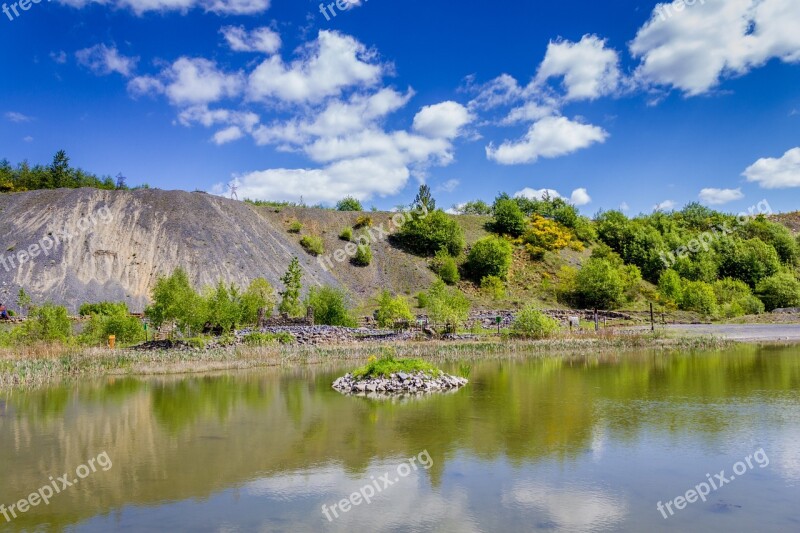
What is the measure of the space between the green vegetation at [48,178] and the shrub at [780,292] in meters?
85.9

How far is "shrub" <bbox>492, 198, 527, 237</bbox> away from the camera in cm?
9044

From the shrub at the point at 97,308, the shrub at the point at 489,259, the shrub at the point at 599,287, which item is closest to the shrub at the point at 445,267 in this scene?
the shrub at the point at 489,259

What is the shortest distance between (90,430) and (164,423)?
2.06 metres

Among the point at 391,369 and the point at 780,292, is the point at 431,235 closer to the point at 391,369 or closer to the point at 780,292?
the point at 780,292

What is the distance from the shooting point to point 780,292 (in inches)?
2761

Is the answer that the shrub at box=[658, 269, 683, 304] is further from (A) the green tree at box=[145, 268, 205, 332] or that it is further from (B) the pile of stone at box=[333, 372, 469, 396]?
(A) the green tree at box=[145, 268, 205, 332]

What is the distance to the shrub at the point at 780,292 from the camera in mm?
69562

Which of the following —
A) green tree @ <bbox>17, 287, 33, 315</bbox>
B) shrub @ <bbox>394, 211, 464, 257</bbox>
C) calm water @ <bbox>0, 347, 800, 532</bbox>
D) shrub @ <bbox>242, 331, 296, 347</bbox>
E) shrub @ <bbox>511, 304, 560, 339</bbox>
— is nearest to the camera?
calm water @ <bbox>0, 347, 800, 532</bbox>

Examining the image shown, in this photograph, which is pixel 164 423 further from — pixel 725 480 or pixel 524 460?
pixel 725 480

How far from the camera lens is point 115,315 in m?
41.4

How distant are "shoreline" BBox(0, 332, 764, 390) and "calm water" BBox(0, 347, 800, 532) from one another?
5.18 m

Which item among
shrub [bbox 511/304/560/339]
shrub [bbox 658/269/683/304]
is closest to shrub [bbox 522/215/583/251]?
shrub [bbox 658/269/683/304]

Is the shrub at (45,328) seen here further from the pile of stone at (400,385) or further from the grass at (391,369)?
the pile of stone at (400,385)

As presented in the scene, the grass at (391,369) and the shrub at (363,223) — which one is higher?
the shrub at (363,223)
